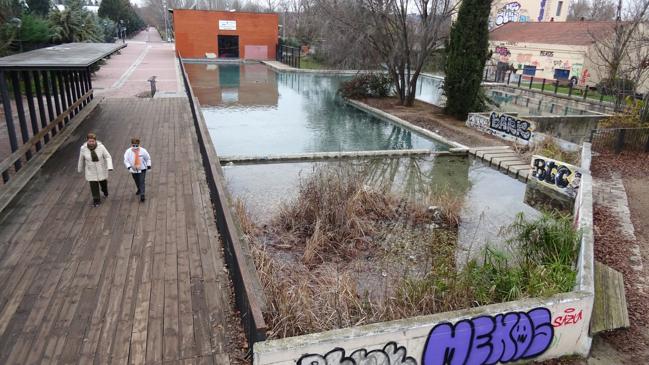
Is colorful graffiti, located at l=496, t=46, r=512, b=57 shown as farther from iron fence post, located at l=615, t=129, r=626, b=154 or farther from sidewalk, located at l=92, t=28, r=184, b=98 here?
sidewalk, located at l=92, t=28, r=184, b=98

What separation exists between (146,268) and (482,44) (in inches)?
767

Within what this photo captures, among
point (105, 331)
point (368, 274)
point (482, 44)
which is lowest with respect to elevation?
point (368, 274)

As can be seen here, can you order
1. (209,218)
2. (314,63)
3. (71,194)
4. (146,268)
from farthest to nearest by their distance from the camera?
(314,63) → (71,194) → (209,218) → (146,268)

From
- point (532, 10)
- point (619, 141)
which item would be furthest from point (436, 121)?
point (532, 10)

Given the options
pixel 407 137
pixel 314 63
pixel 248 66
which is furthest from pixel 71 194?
pixel 314 63

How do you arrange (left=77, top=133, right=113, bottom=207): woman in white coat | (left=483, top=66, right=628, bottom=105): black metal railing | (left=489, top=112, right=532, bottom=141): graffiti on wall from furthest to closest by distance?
1. (left=483, top=66, right=628, bottom=105): black metal railing
2. (left=489, top=112, right=532, bottom=141): graffiti on wall
3. (left=77, top=133, right=113, bottom=207): woman in white coat

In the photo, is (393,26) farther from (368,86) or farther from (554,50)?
(554,50)

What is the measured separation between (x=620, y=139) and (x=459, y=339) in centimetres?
1384

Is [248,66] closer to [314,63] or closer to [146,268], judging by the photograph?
[314,63]

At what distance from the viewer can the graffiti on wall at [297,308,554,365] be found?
16.2 feet

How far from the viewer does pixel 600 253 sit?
28.6 feet

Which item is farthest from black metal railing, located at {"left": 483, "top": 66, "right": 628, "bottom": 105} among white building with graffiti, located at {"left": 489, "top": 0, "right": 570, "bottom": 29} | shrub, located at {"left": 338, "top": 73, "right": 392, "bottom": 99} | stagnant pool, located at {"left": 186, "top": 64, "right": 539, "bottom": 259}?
white building with graffiti, located at {"left": 489, "top": 0, "right": 570, "bottom": 29}

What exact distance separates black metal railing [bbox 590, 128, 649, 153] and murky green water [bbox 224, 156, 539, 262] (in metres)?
4.44

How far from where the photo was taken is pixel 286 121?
21.1 m
